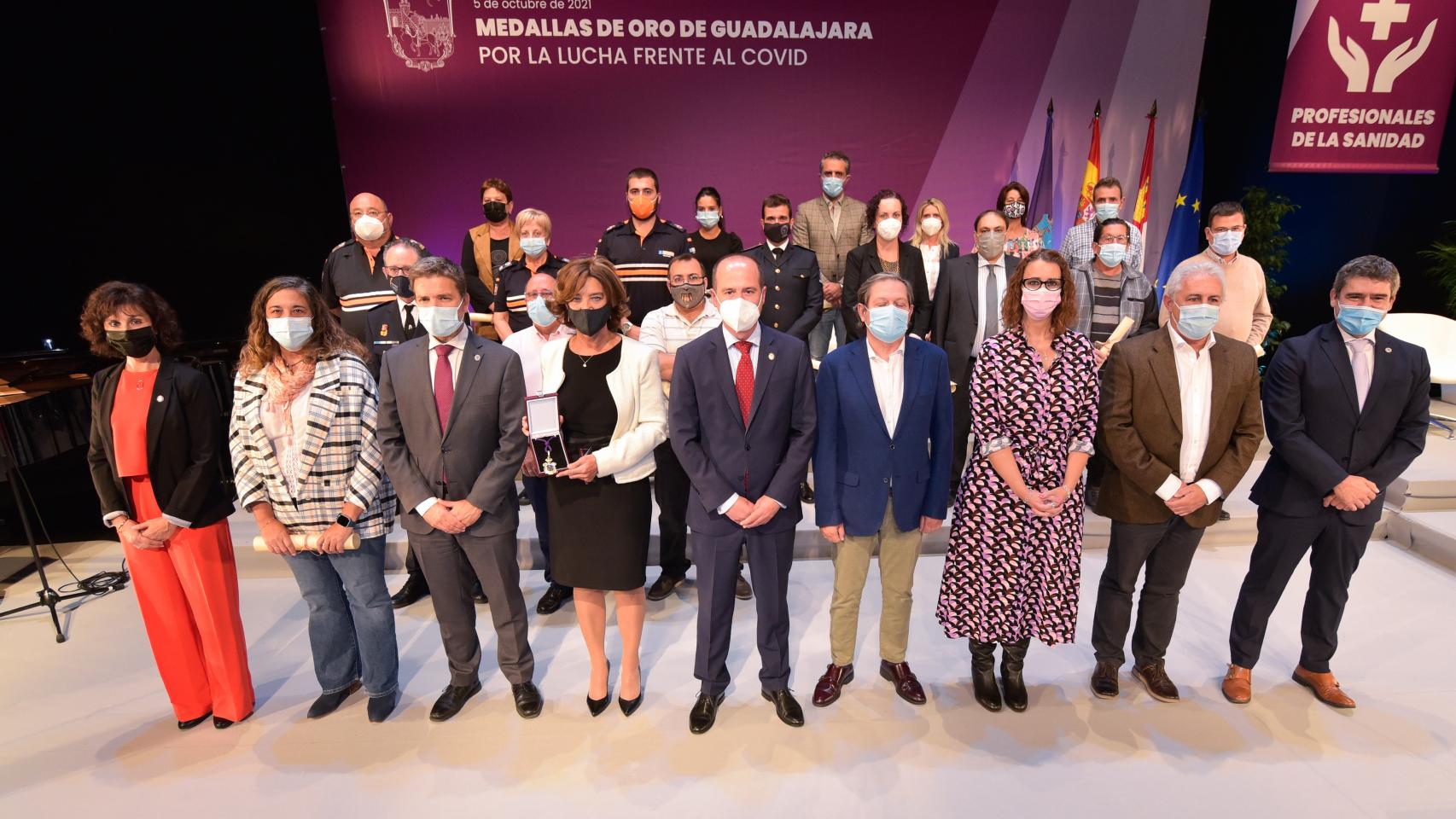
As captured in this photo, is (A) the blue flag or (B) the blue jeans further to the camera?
(A) the blue flag

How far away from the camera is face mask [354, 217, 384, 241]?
144 inches

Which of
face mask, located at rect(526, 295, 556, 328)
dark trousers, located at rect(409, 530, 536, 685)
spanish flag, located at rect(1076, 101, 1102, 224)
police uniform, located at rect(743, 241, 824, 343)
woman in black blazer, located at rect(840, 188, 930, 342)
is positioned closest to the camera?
dark trousers, located at rect(409, 530, 536, 685)

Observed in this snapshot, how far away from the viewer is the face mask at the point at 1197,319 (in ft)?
7.61

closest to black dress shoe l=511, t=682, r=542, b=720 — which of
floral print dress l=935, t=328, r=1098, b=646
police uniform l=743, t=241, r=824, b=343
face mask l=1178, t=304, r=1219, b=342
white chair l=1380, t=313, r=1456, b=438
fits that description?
floral print dress l=935, t=328, r=1098, b=646

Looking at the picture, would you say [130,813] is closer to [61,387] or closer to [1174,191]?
[61,387]

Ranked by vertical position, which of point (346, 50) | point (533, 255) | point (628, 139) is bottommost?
point (533, 255)

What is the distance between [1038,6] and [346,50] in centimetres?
643

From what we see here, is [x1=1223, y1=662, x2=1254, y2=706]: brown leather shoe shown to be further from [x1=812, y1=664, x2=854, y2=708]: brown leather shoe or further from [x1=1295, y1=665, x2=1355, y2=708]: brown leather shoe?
[x1=812, y1=664, x2=854, y2=708]: brown leather shoe

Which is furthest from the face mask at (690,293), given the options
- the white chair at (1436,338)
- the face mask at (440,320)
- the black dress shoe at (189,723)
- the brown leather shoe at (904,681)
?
the white chair at (1436,338)

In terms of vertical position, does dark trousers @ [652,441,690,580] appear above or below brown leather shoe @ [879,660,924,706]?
above

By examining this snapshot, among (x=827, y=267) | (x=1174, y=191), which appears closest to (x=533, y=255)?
(x=827, y=267)

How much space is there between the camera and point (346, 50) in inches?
233

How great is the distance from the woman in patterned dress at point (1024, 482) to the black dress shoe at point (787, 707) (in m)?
0.70

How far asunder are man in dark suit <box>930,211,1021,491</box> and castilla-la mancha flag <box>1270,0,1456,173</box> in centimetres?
446
